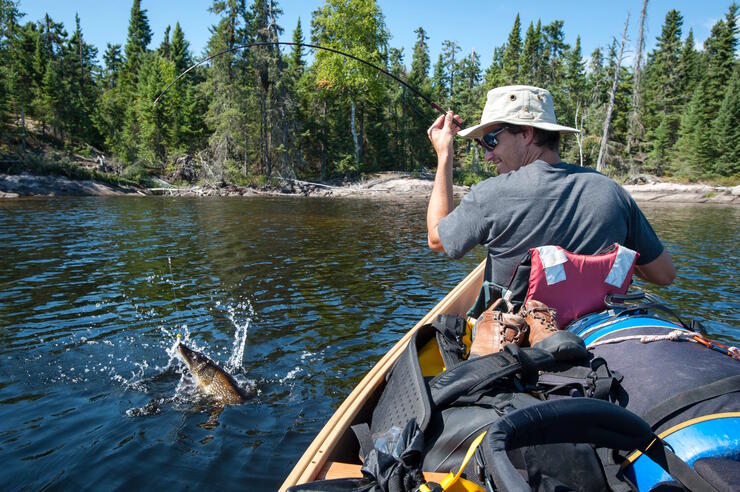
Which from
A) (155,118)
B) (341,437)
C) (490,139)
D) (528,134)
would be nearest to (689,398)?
(341,437)

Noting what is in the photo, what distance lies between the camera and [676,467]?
61.2 inches

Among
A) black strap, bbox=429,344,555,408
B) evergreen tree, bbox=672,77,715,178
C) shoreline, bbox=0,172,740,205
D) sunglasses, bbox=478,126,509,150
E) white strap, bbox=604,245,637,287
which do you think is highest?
evergreen tree, bbox=672,77,715,178

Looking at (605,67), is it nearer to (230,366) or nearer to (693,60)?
(693,60)

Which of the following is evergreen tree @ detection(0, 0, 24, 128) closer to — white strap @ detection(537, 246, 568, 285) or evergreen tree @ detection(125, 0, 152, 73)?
evergreen tree @ detection(125, 0, 152, 73)

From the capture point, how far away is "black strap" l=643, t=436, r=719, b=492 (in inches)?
58.6

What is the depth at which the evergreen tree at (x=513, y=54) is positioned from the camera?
53.0 metres

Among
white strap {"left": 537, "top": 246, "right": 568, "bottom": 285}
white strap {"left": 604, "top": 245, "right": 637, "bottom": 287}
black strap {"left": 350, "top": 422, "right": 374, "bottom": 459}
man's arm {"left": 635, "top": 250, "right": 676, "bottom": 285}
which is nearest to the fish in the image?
black strap {"left": 350, "top": 422, "right": 374, "bottom": 459}

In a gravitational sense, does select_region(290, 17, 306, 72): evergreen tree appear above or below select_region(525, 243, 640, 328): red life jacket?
above

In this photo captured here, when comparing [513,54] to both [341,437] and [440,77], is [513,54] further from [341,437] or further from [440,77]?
[341,437]

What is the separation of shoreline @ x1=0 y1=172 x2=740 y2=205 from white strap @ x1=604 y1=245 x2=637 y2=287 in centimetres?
3190

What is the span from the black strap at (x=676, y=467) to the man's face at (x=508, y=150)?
1.87 metres

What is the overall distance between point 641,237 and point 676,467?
1.68 metres

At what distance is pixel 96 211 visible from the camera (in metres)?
21.1

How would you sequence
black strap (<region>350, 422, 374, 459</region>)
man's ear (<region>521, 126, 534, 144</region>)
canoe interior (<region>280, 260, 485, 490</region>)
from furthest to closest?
man's ear (<region>521, 126, 534, 144</region>), black strap (<region>350, 422, 374, 459</region>), canoe interior (<region>280, 260, 485, 490</region>)
